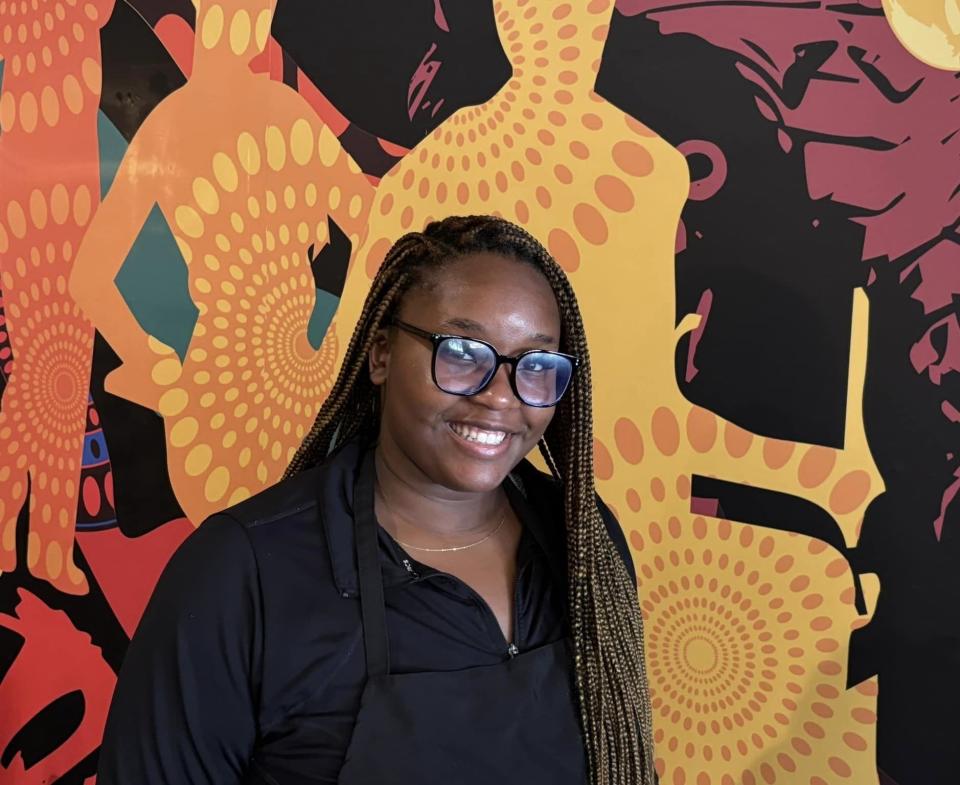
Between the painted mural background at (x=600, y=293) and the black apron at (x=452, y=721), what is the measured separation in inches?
26.7

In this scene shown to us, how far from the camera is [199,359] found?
7.06 ft

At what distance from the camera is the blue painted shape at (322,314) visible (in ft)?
6.78

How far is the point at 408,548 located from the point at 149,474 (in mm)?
1249

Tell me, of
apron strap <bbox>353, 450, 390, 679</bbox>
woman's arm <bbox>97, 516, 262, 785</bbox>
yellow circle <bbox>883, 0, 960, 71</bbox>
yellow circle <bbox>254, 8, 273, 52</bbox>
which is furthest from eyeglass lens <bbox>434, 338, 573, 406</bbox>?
yellow circle <bbox>254, 8, 273, 52</bbox>

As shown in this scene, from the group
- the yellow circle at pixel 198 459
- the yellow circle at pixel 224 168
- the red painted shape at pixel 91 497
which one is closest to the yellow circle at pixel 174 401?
the yellow circle at pixel 198 459

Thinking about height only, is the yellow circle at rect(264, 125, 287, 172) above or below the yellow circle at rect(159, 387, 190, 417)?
above

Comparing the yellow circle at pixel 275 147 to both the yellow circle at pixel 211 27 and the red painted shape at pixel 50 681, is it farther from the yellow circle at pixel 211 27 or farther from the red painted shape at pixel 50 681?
the red painted shape at pixel 50 681

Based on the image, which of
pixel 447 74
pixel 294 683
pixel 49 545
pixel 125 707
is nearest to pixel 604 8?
pixel 447 74

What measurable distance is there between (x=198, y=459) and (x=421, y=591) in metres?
1.23

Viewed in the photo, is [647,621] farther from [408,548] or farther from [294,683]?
[294,683]

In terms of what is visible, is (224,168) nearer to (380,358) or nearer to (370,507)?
(380,358)

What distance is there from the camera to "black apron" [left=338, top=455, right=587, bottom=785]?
104 centimetres

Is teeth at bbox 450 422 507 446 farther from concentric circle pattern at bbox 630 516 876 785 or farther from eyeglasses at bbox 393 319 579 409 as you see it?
concentric circle pattern at bbox 630 516 876 785

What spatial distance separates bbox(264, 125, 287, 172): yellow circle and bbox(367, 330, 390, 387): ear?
102 centimetres
